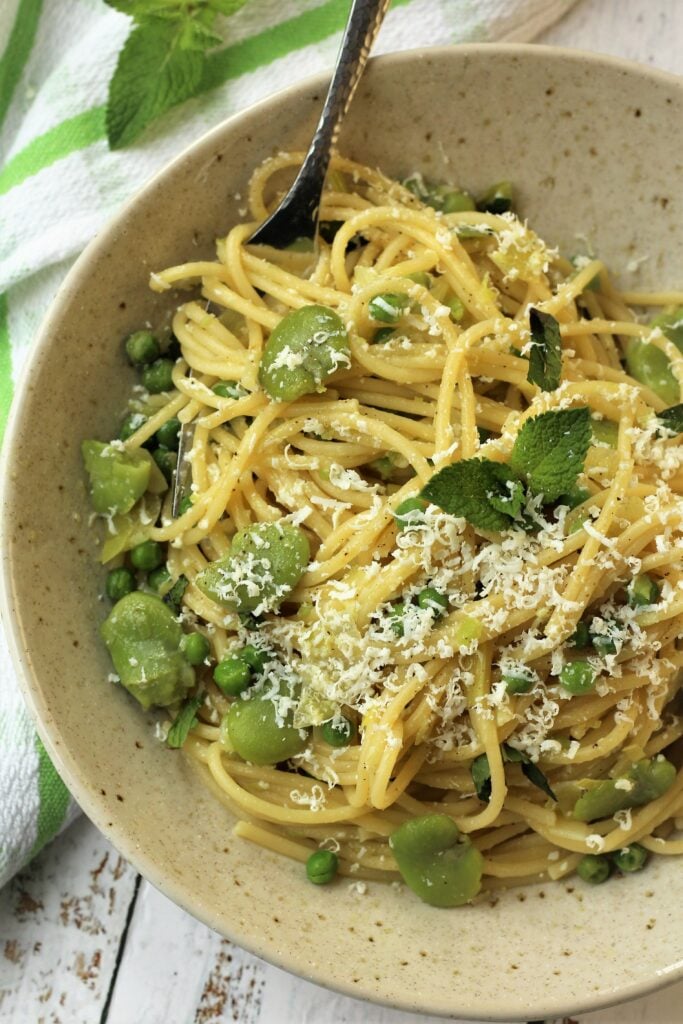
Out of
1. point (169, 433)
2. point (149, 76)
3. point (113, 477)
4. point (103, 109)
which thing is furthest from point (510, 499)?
point (103, 109)

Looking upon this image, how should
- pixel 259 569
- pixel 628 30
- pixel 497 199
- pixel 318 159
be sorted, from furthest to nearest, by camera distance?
pixel 628 30, pixel 497 199, pixel 318 159, pixel 259 569

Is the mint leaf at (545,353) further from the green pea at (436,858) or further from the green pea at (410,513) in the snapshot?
the green pea at (436,858)

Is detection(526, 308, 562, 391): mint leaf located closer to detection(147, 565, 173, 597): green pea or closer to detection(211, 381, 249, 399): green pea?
detection(211, 381, 249, 399): green pea

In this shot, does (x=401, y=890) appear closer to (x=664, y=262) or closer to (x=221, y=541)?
(x=221, y=541)

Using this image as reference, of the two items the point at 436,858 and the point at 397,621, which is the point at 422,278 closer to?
the point at 397,621

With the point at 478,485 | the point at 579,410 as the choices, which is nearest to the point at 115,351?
the point at 478,485
